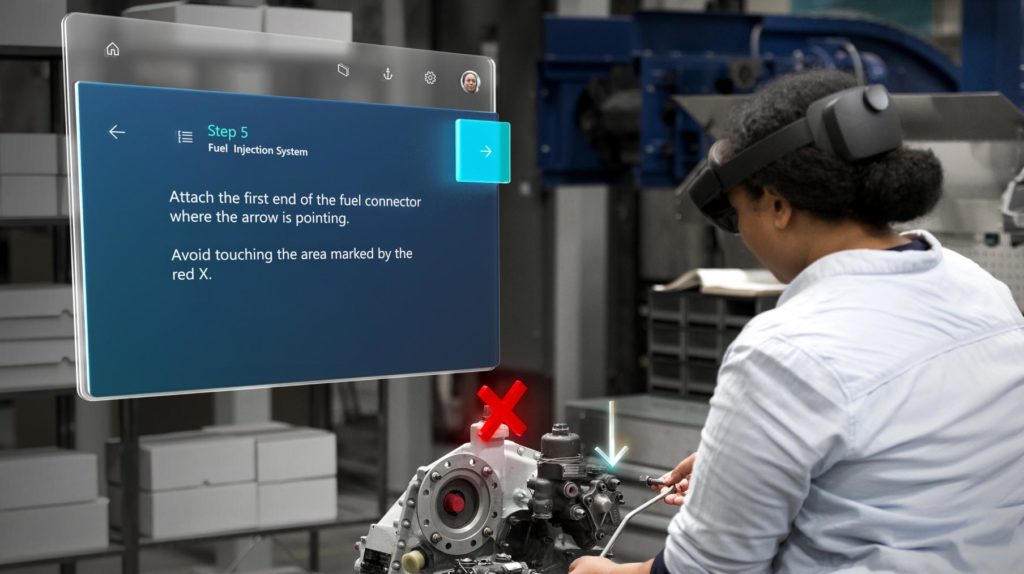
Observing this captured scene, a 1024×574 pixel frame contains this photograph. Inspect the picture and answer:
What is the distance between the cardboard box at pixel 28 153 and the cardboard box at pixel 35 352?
502 millimetres

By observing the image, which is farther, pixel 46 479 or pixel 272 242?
pixel 46 479

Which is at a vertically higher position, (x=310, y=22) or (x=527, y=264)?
(x=310, y=22)

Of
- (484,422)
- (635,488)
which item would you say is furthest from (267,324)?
(635,488)

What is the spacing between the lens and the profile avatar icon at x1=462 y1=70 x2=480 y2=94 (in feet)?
6.79

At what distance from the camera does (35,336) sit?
150 inches

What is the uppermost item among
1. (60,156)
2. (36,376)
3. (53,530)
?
(60,156)

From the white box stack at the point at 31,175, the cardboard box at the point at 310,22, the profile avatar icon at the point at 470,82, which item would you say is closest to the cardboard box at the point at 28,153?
the white box stack at the point at 31,175

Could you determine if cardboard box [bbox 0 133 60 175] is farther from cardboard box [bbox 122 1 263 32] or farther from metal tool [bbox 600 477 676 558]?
metal tool [bbox 600 477 676 558]

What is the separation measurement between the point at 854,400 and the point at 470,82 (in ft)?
3.11

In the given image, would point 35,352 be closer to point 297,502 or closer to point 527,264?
point 297,502

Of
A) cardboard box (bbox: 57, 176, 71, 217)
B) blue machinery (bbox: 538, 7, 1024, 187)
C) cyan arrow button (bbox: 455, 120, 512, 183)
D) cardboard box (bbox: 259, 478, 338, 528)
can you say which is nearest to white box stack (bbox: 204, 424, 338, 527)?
cardboard box (bbox: 259, 478, 338, 528)

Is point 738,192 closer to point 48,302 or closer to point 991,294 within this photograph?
point 991,294

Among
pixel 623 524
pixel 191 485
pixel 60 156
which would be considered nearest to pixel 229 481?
pixel 191 485

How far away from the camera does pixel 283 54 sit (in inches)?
73.8
